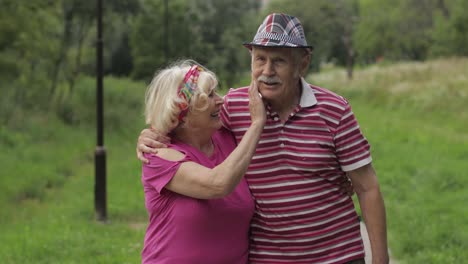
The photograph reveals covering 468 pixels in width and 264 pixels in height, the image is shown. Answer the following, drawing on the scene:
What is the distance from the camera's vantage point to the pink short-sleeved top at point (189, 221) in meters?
3.13

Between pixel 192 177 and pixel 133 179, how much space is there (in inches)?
445

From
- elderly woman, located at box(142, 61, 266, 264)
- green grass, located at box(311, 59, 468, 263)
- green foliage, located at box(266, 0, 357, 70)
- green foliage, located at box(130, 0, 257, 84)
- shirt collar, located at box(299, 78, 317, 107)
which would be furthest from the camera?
green foliage, located at box(266, 0, 357, 70)

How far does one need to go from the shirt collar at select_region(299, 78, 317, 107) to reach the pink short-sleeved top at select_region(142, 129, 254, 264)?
0.48 metres

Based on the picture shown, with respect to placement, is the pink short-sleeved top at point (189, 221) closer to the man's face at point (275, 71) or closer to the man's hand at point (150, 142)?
the man's hand at point (150, 142)

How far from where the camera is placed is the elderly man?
328 cm

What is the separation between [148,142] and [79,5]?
24.2 m

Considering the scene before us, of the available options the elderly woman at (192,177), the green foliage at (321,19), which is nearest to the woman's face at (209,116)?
the elderly woman at (192,177)

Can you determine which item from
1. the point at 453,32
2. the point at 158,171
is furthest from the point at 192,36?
the point at 158,171

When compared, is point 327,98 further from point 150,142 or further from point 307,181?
point 150,142

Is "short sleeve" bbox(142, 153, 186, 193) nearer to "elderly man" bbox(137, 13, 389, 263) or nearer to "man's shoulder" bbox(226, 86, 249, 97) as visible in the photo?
"elderly man" bbox(137, 13, 389, 263)

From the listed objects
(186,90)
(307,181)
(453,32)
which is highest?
(186,90)

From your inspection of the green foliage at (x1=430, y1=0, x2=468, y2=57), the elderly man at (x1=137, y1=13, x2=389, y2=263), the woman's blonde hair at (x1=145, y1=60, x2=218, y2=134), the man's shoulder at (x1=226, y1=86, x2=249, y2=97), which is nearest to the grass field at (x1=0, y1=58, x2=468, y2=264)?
the elderly man at (x1=137, y1=13, x2=389, y2=263)

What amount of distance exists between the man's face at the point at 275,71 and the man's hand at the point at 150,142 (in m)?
0.49

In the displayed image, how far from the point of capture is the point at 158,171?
314 cm
